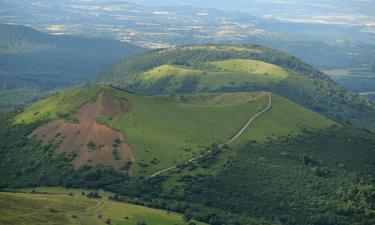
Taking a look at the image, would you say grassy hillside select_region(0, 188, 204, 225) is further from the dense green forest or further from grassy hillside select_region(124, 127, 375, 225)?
grassy hillside select_region(124, 127, 375, 225)

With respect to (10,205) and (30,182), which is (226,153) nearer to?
(30,182)

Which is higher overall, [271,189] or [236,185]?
[271,189]

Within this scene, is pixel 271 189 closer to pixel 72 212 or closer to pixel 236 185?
pixel 236 185

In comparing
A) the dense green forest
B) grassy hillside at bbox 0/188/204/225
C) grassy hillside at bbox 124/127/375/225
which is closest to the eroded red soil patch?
the dense green forest

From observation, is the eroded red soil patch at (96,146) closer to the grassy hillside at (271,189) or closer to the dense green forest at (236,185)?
the dense green forest at (236,185)

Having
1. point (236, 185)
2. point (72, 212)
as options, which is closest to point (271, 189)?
point (236, 185)

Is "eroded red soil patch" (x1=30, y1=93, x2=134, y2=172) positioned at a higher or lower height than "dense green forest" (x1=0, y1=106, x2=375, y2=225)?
higher

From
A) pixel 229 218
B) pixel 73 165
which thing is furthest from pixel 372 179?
pixel 73 165

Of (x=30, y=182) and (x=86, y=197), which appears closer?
(x=86, y=197)
